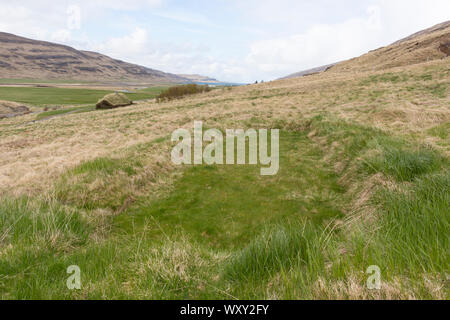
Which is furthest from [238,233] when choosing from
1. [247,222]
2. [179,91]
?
[179,91]

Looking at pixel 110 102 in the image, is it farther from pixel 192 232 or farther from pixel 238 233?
pixel 238 233

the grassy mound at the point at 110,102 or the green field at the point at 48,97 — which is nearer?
the grassy mound at the point at 110,102

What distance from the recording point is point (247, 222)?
5.10 m

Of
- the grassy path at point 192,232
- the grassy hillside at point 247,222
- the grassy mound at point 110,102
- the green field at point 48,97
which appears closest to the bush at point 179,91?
the grassy mound at point 110,102

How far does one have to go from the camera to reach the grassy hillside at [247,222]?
7.32 feet

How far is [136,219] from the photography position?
526 centimetres

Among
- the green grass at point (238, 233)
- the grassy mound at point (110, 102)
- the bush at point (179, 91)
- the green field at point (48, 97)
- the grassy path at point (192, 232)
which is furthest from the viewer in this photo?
the green field at point (48, 97)

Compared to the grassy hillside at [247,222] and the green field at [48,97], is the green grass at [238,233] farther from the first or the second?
the green field at [48,97]

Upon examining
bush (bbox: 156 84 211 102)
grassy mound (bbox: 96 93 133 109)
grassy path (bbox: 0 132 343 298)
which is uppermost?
bush (bbox: 156 84 211 102)

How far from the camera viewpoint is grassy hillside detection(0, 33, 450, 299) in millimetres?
2230

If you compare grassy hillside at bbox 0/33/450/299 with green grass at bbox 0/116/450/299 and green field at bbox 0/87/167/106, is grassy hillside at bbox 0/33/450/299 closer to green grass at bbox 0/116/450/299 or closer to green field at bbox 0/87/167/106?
green grass at bbox 0/116/450/299

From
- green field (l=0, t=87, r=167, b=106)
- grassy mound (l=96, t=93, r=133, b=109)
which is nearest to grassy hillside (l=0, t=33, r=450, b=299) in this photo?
grassy mound (l=96, t=93, r=133, b=109)
